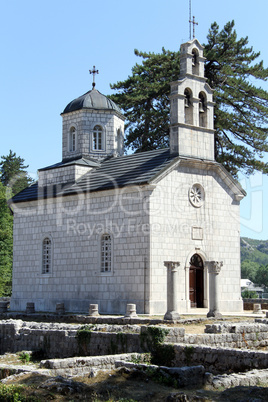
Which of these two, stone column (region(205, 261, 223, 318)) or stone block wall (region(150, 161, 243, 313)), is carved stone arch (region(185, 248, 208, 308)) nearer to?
stone block wall (region(150, 161, 243, 313))

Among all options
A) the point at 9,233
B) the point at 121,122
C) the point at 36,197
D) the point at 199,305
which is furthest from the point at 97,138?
the point at 9,233

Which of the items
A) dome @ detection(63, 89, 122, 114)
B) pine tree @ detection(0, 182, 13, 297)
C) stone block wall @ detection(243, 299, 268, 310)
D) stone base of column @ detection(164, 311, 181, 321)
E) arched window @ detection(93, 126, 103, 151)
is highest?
dome @ detection(63, 89, 122, 114)

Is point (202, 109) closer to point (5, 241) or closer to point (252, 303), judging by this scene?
point (252, 303)

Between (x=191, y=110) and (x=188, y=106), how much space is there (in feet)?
0.82

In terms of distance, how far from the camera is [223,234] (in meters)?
28.1

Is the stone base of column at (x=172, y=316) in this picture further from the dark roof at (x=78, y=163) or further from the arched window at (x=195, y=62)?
the arched window at (x=195, y=62)

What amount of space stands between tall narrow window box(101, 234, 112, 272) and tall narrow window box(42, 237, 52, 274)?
378 centimetres

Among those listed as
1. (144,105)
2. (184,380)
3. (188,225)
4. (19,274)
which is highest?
(144,105)

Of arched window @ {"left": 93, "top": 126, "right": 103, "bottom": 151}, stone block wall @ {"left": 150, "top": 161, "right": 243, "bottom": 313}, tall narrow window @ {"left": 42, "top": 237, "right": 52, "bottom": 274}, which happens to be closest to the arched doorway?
stone block wall @ {"left": 150, "top": 161, "right": 243, "bottom": 313}

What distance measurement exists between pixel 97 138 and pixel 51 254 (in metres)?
7.28

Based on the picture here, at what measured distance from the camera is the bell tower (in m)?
27.0

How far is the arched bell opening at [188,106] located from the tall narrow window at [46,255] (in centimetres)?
927

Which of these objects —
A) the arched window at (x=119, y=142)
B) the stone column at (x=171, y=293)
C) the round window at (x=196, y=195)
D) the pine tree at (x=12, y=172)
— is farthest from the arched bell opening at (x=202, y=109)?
the pine tree at (x=12, y=172)

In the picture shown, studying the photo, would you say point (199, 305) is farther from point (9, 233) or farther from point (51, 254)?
point (9, 233)
